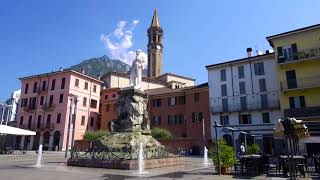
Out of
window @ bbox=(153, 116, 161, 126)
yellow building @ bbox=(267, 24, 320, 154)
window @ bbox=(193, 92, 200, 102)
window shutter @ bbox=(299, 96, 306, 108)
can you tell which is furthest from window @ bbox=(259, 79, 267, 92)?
window @ bbox=(153, 116, 161, 126)

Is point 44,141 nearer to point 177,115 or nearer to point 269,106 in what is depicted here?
point 177,115

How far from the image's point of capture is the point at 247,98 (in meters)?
38.8

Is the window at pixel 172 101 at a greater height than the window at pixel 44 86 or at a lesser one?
lesser

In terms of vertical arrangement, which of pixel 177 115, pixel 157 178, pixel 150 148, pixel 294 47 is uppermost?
pixel 294 47

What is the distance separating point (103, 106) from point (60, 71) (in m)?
10.9

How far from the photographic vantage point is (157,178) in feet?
35.8

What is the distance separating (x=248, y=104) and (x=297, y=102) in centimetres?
749

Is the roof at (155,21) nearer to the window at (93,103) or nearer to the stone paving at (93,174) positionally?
the window at (93,103)

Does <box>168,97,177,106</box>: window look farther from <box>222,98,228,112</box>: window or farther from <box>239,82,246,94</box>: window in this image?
<box>239,82,246,94</box>: window

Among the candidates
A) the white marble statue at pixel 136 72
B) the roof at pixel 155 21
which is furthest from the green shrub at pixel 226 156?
the roof at pixel 155 21

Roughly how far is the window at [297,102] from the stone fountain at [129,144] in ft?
65.2

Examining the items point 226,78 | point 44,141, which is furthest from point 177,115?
point 44,141

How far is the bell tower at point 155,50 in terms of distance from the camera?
79.4 m

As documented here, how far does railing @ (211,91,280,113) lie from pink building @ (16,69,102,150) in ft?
80.8
